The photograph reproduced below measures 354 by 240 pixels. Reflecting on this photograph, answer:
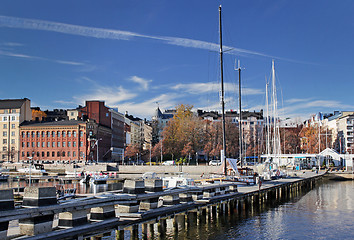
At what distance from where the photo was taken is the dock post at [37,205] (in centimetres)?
1298

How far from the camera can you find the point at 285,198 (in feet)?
155

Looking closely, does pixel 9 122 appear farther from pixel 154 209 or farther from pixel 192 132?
pixel 154 209

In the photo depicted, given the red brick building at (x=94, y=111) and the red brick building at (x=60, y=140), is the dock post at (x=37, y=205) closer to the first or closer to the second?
the red brick building at (x=60, y=140)

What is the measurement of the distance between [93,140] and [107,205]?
114 m

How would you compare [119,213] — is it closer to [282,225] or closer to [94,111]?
[282,225]

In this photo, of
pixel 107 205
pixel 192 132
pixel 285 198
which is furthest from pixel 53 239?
pixel 192 132

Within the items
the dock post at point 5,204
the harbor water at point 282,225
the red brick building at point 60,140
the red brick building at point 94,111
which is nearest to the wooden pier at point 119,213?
the dock post at point 5,204

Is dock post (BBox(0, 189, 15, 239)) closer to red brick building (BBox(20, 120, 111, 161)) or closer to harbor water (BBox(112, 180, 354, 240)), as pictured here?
harbor water (BBox(112, 180, 354, 240))

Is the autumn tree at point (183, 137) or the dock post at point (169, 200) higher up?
the autumn tree at point (183, 137)

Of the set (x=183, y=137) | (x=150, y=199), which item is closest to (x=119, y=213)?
(x=150, y=199)

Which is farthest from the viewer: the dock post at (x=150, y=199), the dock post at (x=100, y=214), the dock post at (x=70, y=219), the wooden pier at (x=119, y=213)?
the dock post at (x=150, y=199)

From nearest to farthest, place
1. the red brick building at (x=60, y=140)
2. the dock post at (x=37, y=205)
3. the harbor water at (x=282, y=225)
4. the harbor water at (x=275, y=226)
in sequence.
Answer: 1. the dock post at (x=37, y=205)
2. the harbor water at (x=275, y=226)
3. the harbor water at (x=282, y=225)
4. the red brick building at (x=60, y=140)

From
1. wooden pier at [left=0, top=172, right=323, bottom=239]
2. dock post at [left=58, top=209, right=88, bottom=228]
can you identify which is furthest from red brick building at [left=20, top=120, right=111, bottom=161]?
dock post at [left=58, top=209, right=88, bottom=228]

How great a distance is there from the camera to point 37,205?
13180 mm
